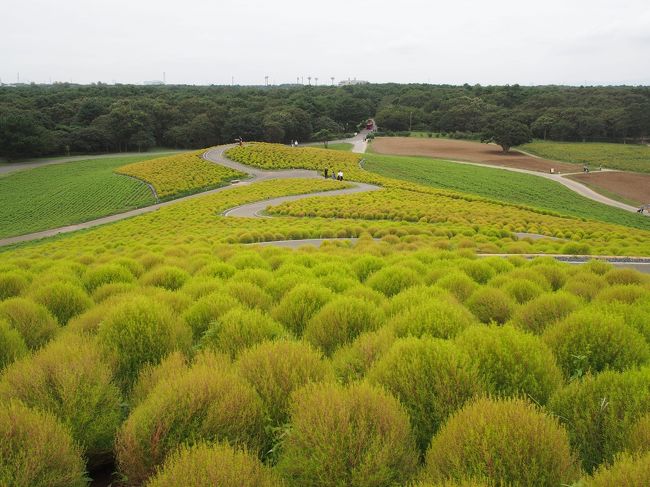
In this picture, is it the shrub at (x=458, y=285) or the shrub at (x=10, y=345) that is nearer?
the shrub at (x=10, y=345)

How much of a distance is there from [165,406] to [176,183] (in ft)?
172

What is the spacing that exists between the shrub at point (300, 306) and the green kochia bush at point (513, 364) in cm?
242

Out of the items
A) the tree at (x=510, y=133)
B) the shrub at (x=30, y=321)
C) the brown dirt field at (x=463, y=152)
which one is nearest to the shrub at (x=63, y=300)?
the shrub at (x=30, y=321)

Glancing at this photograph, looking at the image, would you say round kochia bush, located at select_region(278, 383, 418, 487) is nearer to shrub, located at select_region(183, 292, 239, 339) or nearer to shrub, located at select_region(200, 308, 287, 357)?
shrub, located at select_region(200, 308, 287, 357)

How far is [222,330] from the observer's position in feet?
18.3

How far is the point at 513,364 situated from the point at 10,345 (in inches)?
220

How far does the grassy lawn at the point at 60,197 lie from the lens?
41.8 metres

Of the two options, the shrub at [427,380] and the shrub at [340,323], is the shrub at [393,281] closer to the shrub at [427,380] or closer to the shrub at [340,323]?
the shrub at [340,323]

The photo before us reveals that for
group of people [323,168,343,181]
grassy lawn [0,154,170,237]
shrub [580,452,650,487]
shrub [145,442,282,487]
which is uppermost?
shrub [580,452,650,487]

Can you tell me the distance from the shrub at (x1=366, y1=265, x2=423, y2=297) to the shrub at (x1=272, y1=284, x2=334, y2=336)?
1.75m

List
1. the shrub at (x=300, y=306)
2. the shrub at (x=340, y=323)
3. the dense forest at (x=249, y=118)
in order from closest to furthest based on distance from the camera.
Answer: the shrub at (x=340, y=323) < the shrub at (x=300, y=306) < the dense forest at (x=249, y=118)

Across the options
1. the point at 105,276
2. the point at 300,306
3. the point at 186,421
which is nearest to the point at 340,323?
the point at 300,306

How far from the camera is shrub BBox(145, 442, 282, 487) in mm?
2766

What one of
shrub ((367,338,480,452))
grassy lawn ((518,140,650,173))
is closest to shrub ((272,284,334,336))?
shrub ((367,338,480,452))
